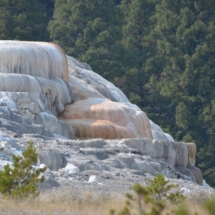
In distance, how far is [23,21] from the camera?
1855 inches

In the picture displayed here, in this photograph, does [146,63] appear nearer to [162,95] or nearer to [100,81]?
[162,95]

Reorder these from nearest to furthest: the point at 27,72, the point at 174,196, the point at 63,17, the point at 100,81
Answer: the point at 174,196, the point at 27,72, the point at 100,81, the point at 63,17

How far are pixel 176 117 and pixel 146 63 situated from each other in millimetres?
4150

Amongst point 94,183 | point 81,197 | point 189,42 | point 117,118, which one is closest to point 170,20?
point 189,42

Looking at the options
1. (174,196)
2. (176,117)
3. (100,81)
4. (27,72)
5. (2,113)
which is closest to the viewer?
(174,196)

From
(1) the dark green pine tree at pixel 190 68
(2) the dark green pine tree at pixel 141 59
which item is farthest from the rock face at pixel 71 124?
(2) the dark green pine tree at pixel 141 59

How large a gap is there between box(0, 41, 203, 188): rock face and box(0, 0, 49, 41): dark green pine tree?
13995 mm

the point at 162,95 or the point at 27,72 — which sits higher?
the point at 27,72

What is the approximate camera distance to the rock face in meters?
19.3

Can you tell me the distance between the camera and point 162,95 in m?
48.3

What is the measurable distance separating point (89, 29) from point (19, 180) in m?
37.5

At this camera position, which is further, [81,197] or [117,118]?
[117,118]

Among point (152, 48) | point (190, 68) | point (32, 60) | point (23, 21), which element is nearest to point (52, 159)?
point (32, 60)

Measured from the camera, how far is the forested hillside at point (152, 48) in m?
47.0
